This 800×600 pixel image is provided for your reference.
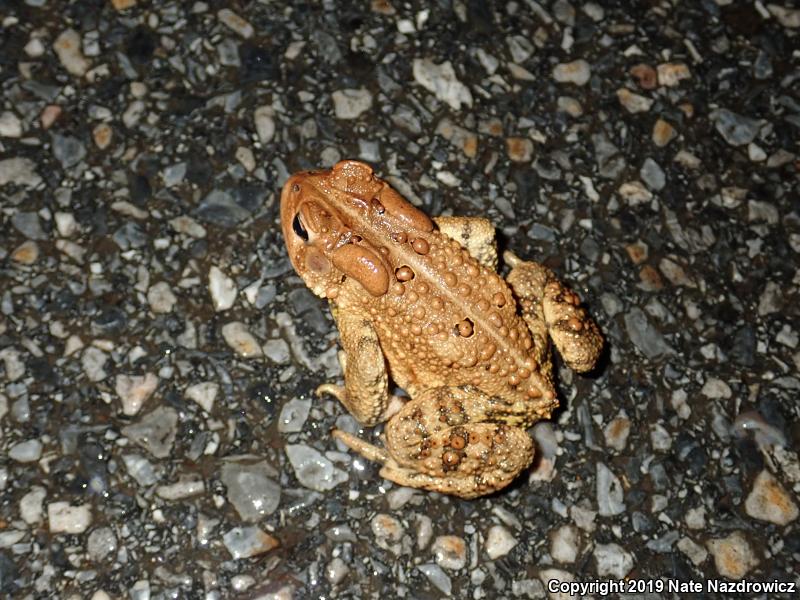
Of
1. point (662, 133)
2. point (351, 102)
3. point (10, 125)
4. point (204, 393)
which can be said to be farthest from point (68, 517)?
point (662, 133)

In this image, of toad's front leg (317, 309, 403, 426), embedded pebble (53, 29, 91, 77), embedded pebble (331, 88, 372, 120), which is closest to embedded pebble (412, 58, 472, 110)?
embedded pebble (331, 88, 372, 120)

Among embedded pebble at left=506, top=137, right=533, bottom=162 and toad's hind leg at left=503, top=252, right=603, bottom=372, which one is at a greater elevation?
embedded pebble at left=506, top=137, right=533, bottom=162

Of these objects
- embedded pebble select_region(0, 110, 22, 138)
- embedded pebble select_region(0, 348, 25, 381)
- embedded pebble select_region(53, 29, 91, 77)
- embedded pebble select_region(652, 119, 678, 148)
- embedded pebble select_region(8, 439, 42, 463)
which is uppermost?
embedded pebble select_region(652, 119, 678, 148)

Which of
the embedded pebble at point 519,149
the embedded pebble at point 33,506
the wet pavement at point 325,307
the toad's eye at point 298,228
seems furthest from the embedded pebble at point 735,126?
the embedded pebble at point 33,506

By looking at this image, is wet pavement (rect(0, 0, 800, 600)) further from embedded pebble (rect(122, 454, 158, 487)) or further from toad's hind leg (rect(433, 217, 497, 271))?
toad's hind leg (rect(433, 217, 497, 271))

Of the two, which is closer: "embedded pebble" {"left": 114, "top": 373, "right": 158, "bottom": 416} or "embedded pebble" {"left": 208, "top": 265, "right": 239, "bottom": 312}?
"embedded pebble" {"left": 114, "top": 373, "right": 158, "bottom": 416}

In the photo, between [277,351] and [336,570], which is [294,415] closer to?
[277,351]

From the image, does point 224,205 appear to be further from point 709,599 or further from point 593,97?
point 709,599
